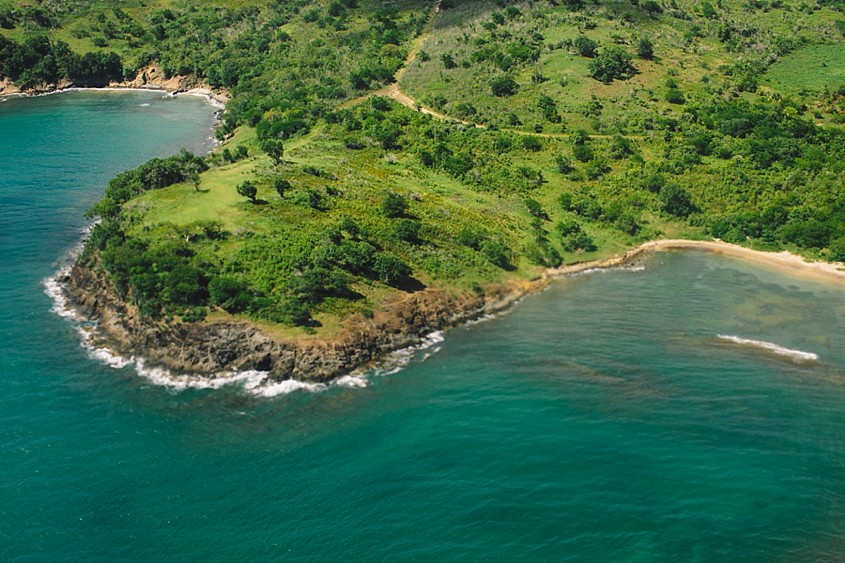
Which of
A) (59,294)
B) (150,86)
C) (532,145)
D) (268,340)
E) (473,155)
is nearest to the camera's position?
(268,340)

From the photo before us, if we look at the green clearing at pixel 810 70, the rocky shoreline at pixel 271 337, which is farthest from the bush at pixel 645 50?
the rocky shoreline at pixel 271 337

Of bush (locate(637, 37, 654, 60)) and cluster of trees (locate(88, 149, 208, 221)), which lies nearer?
cluster of trees (locate(88, 149, 208, 221))

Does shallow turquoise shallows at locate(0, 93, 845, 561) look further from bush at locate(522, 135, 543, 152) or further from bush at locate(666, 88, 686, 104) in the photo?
bush at locate(666, 88, 686, 104)

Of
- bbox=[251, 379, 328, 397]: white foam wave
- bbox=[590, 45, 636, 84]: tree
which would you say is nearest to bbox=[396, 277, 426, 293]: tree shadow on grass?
bbox=[251, 379, 328, 397]: white foam wave

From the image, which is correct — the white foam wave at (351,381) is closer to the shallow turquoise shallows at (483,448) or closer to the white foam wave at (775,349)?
the shallow turquoise shallows at (483,448)

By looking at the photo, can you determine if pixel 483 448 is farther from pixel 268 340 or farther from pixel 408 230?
pixel 408 230

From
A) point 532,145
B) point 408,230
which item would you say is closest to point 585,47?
point 532,145
